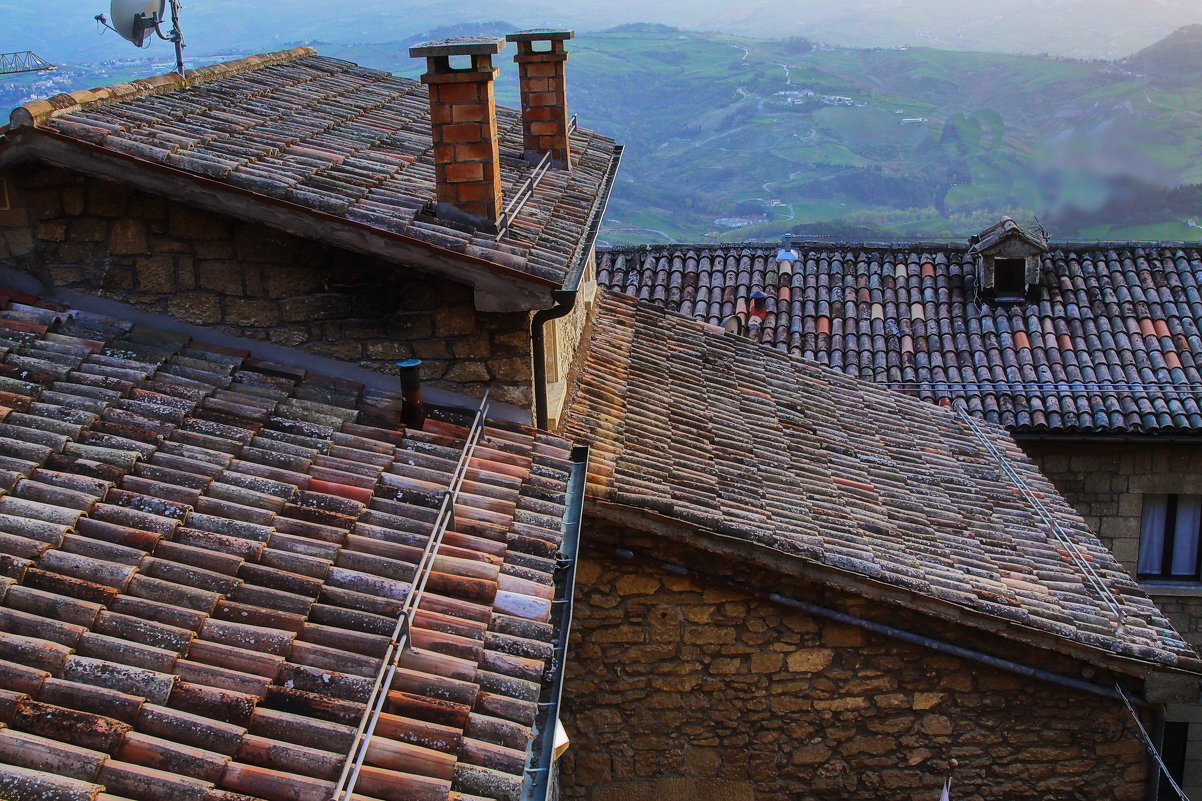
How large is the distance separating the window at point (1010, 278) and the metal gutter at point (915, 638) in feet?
28.8

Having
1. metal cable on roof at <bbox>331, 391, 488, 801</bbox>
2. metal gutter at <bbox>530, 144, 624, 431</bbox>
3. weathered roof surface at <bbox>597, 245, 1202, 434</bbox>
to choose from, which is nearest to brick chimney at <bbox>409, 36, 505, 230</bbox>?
metal gutter at <bbox>530, 144, 624, 431</bbox>

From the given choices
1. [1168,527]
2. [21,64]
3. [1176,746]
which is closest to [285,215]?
[21,64]

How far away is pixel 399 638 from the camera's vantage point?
399cm

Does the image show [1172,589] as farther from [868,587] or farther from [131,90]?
[131,90]

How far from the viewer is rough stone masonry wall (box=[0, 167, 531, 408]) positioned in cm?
570

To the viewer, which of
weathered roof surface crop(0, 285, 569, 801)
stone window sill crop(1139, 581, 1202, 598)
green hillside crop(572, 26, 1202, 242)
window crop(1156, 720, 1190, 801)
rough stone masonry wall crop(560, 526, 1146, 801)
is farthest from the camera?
green hillside crop(572, 26, 1202, 242)

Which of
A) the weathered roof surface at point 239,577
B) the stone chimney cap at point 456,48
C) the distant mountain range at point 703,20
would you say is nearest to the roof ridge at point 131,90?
the weathered roof surface at point 239,577

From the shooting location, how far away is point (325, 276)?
5840 millimetres

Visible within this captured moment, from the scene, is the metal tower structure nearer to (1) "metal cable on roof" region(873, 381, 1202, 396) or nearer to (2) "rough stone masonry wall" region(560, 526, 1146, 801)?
(2) "rough stone masonry wall" region(560, 526, 1146, 801)

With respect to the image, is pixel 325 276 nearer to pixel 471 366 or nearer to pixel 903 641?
pixel 471 366

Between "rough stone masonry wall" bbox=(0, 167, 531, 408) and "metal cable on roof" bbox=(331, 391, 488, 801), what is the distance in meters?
0.62

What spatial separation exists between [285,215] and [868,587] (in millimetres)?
4190

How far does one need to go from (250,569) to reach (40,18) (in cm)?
5508

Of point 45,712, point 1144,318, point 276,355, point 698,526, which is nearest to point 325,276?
point 276,355
